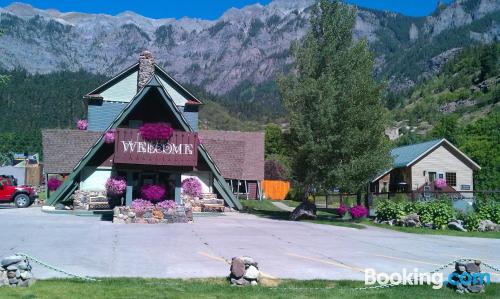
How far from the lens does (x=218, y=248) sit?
16.2 metres

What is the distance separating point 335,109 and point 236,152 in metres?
14.4

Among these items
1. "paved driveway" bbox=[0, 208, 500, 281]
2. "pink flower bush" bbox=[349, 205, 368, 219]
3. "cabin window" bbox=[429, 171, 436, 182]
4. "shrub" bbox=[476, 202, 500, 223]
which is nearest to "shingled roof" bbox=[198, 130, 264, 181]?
"pink flower bush" bbox=[349, 205, 368, 219]

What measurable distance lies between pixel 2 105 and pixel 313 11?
125 meters

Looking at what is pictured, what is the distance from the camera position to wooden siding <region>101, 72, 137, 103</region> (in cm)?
4016

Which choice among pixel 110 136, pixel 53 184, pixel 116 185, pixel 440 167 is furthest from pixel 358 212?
pixel 440 167

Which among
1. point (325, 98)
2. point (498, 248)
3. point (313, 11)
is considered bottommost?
point (498, 248)

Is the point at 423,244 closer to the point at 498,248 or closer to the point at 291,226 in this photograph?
the point at 498,248

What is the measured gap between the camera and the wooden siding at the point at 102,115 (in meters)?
39.2

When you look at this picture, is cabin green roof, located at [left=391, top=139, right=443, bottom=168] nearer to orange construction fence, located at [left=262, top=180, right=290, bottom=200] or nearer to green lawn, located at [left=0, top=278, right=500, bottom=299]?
orange construction fence, located at [left=262, top=180, right=290, bottom=200]

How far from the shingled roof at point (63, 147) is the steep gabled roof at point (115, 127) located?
4.78m

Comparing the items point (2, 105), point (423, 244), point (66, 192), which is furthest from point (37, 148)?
point (423, 244)

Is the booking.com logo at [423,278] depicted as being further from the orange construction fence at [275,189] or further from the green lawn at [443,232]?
the orange construction fence at [275,189]

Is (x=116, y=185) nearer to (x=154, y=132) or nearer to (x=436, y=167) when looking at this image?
(x=154, y=132)

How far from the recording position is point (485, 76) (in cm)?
13175
